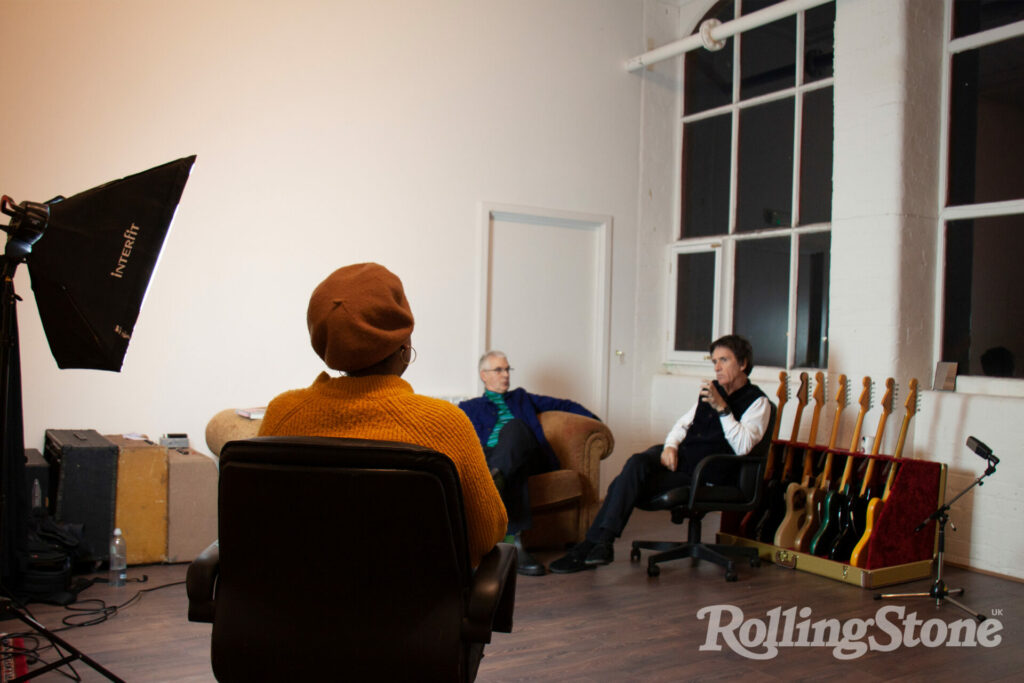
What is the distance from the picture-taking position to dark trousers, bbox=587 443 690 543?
4.17 metres

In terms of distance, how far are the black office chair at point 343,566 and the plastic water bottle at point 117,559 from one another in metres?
2.50

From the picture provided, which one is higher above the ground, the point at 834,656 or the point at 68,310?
the point at 68,310

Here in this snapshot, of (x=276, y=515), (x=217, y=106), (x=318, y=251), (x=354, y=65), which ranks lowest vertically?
(x=276, y=515)

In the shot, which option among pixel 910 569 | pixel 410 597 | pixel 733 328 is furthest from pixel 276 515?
pixel 733 328

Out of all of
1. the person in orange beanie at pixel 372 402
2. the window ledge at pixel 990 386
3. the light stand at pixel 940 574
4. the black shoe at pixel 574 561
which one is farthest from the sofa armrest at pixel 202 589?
the window ledge at pixel 990 386

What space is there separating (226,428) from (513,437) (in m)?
1.45

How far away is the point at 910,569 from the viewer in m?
4.13

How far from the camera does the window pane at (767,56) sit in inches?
228

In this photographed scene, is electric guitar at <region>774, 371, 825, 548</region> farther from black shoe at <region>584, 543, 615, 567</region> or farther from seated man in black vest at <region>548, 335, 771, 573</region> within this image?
black shoe at <region>584, 543, 615, 567</region>

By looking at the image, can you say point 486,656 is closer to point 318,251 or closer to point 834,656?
point 834,656

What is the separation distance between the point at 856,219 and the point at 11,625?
4.44 metres

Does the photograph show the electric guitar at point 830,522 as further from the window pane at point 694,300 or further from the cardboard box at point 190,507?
the cardboard box at point 190,507

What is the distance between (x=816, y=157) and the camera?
5.55m

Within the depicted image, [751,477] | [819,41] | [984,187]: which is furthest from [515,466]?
[819,41]
